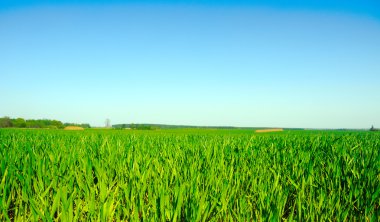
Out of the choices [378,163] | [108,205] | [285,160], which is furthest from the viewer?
[285,160]

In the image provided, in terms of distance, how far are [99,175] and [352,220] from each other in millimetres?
2217

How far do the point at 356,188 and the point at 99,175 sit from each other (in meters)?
2.30

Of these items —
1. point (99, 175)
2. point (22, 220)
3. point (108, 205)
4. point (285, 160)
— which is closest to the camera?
point (108, 205)

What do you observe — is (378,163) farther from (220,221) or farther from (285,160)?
(220,221)

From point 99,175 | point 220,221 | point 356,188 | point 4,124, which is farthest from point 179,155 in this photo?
point 4,124

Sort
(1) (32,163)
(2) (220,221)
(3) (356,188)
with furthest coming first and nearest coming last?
(1) (32,163), (3) (356,188), (2) (220,221)

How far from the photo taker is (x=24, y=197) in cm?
178

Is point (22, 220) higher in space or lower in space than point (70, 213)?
lower

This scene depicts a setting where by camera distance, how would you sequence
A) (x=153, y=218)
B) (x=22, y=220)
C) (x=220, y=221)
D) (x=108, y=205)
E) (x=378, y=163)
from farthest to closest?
1. (x=378, y=163)
2. (x=220, y=221)
3. (x=22, y=220)
4. (x=108, y=205)
5. (x=153, y=218)

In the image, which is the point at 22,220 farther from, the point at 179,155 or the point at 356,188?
the point at 356,188

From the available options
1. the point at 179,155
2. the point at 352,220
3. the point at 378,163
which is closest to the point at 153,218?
the point at 352,220

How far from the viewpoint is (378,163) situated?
2.76m

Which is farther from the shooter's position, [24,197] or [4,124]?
[4,124]

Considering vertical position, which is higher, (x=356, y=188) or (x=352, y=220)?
(x=356, y=188)
